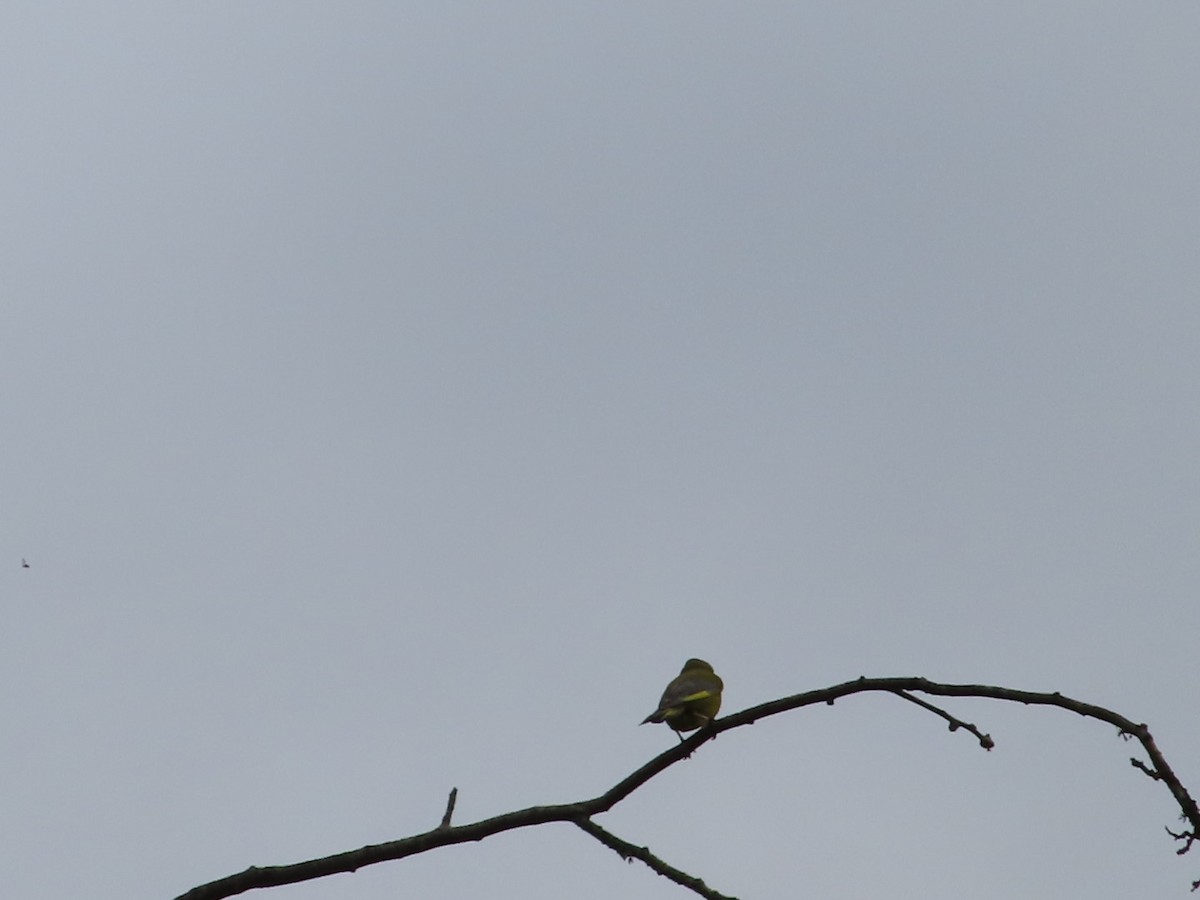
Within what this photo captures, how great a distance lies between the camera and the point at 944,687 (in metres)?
4.85

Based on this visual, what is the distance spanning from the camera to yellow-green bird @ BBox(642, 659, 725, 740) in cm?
902

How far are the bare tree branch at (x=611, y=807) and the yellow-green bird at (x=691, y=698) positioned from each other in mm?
3835

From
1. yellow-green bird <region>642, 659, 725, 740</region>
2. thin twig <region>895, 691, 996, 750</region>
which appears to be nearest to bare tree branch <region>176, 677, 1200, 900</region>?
thin twig <region>895, 691, 996, 750</region>

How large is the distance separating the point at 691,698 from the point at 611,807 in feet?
13.3

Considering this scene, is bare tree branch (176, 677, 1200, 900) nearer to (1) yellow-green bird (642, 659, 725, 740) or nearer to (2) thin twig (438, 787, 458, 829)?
(2) thin twig (438, 787, 458, 829)

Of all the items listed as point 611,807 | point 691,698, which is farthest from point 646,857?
point 691,698

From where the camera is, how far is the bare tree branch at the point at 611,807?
4.57 metres

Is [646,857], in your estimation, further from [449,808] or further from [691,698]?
[691,698]

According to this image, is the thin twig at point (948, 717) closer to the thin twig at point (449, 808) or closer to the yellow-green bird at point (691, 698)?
the thin twig at point (449, 808)

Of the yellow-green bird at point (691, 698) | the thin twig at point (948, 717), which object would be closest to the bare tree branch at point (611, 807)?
the thin twig at point (948, 717)

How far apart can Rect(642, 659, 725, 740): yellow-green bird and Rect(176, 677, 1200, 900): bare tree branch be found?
384cm

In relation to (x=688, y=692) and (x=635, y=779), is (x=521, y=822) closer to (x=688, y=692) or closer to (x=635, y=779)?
(x=635, y=779)

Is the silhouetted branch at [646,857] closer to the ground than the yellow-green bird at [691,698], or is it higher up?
closer to the ground

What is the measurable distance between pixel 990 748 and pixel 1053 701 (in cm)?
31
